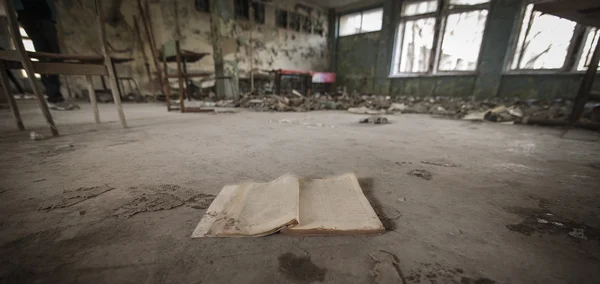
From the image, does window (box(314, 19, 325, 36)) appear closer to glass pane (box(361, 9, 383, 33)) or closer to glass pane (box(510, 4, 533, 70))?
glass pane (box(361, 9, 383, 33))

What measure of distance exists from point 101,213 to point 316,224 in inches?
31.2

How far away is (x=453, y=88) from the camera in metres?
6.38

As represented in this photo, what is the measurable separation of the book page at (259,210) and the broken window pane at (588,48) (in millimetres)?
7005

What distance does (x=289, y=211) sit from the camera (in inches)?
31.0

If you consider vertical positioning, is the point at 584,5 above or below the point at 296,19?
below

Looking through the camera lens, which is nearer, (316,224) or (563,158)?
(316,224)

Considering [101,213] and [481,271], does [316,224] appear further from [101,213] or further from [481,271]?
[101,213]

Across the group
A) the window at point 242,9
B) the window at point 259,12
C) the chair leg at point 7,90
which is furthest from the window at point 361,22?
the chair leg at point 7,90

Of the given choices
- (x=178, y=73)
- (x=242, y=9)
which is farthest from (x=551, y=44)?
(x=242, y=9)

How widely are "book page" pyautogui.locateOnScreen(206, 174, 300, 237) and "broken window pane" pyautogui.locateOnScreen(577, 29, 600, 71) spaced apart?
700 cm

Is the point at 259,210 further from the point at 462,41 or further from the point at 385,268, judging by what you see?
the point at 462,41

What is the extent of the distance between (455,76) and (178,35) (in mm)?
7691

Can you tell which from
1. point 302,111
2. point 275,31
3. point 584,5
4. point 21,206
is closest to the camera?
point 21,206

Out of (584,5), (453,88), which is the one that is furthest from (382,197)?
(453,88)
